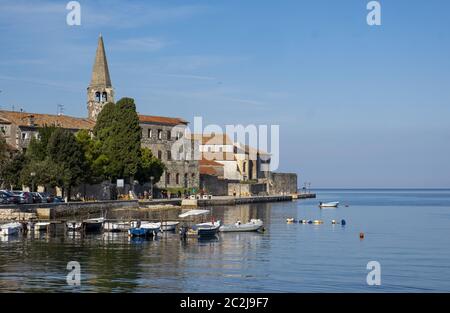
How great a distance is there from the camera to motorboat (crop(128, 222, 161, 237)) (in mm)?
52531

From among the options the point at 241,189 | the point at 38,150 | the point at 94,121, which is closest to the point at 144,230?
the point at 38,150

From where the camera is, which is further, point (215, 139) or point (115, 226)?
point (215, 139)

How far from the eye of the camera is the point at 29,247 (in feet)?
149

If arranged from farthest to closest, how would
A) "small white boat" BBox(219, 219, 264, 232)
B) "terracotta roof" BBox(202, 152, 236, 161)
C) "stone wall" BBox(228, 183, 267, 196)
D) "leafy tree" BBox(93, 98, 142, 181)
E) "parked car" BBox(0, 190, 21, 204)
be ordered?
"terracotta roof" BBox(202, 152, 236, 161) → "stone wall" BBox(228, 183, 267, 196) → "leafy tree" BBox(93, 98, 142, 181) → "parked car" BBox(0, 190, 21, 204) → "small white boat" BBox(219, 219, 264, 232)

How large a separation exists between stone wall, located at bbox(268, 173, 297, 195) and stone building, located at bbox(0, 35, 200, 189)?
33.5 m

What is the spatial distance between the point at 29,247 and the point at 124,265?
10.0 metres

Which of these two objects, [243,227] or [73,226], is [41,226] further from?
[243,227]

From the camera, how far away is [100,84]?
108 m

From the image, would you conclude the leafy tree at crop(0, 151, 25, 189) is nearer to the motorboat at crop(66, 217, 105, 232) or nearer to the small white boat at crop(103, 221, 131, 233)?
the motorboat at crop(66, 217, 105, 232)

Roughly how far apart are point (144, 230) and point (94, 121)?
57.0 m

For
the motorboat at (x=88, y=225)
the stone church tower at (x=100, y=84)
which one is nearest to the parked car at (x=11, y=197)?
the motorboat at (x=88, y=225)

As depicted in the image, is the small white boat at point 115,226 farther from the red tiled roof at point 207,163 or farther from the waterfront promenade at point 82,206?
the red tiled roof at point 207,163

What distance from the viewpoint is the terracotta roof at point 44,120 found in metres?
93.1

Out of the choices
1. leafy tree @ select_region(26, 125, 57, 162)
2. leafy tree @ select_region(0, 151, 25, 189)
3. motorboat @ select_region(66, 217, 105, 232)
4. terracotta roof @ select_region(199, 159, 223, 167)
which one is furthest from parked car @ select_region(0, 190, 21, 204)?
terracotta roof @ select_region(199, 159, 223, 167)
